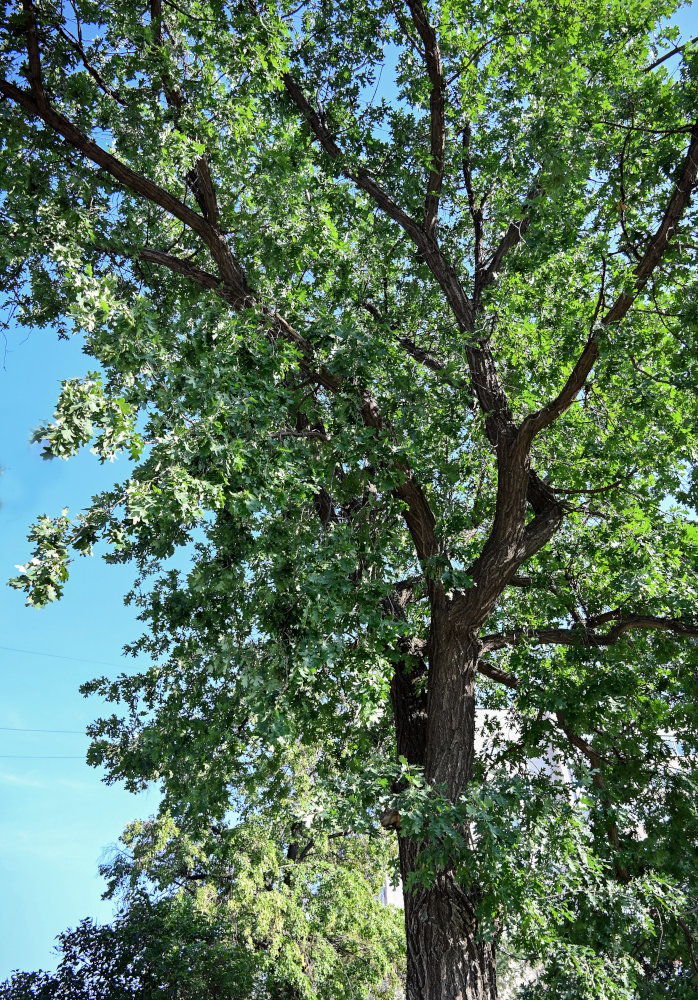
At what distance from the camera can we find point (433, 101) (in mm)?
6918

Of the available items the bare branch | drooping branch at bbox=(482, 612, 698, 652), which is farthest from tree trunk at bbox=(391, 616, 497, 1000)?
the bare branch

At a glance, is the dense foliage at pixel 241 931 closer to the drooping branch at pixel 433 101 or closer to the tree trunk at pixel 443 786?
the tree trunk at pixel 443 786

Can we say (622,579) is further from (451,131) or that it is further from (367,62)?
(367,62)

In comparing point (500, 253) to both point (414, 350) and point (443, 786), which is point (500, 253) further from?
point (443, 786)

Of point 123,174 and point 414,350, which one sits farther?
point 414,350

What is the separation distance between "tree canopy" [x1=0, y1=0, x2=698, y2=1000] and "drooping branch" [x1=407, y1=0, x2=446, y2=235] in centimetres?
4

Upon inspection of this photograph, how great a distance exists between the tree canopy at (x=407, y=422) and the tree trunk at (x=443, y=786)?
0.08 feet

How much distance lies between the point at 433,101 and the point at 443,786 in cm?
575

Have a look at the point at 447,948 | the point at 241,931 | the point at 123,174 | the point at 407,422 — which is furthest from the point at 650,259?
the point at 241,931

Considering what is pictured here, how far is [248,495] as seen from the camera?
481cm

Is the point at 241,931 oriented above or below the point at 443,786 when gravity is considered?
below

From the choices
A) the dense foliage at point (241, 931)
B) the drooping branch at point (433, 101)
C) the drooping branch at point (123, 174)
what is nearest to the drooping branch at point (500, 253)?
the drooping branch at point (433, 101)

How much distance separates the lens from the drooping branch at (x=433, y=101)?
6.80 meters

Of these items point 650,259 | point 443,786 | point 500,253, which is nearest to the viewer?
point 443,786
